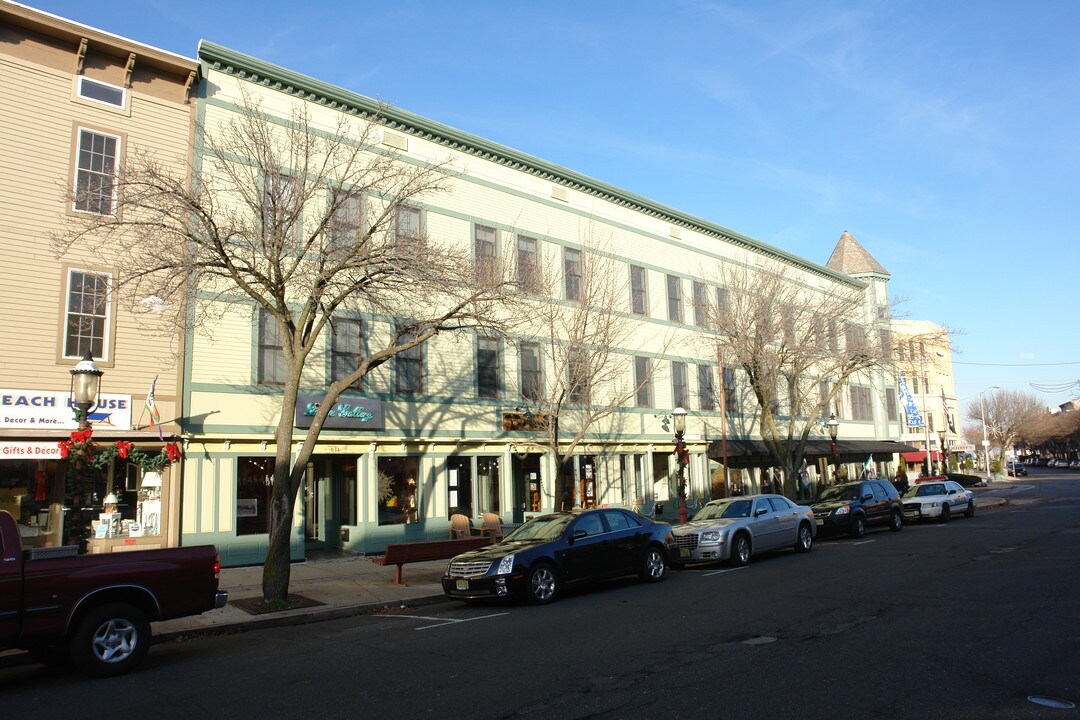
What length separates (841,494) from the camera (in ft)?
74.3

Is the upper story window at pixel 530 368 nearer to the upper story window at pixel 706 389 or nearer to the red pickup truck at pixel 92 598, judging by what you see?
the upper story window at pixel 706 389

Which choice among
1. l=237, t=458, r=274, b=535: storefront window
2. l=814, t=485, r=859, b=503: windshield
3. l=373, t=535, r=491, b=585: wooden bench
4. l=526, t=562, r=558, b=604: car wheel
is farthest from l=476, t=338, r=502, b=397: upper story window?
l=526, t=562, r=558, b=604: car wheel

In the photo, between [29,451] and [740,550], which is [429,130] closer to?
[29,451]

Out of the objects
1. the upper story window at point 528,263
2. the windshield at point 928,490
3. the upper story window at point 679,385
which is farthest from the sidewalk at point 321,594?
the windshield at point 928,490

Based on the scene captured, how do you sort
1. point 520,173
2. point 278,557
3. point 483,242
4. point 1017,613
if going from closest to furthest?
point 1017,613
point 278,557
point 483,242
point 520,173

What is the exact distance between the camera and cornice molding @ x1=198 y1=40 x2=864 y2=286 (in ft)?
63.8

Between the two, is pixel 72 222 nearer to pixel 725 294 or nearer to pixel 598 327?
pixel 598 327

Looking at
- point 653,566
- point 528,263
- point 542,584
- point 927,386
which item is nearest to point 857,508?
point 653,566

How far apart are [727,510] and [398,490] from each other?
8.94 meters

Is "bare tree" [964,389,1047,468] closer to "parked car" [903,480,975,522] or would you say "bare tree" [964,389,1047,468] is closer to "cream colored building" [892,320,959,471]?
"cream colored building" [892,320,959,471]

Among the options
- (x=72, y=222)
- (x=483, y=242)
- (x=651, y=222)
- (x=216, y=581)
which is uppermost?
(x=651, y=222)

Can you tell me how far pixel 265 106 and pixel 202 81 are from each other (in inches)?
63.7

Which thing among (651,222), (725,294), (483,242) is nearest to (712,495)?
(725,294)

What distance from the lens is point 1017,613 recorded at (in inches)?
374
